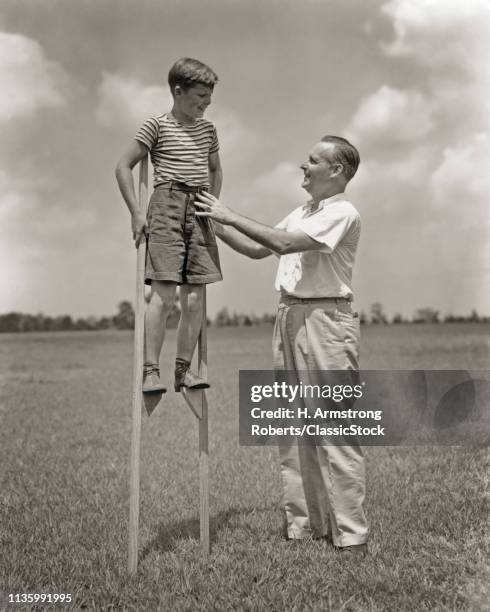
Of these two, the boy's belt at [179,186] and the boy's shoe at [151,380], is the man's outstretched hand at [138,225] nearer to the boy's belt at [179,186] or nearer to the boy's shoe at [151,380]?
the boy's belt at [179,186]

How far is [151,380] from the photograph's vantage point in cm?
477

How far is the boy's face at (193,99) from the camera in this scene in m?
4.61

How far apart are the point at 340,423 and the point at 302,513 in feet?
2.88

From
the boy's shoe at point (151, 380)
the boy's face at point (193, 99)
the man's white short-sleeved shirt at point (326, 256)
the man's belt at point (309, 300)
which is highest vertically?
the boy's face at point (193, 99)

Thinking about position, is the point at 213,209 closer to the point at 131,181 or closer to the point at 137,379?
the point at 131,181

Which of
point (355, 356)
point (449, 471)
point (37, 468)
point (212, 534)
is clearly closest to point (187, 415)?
point (37, 468)

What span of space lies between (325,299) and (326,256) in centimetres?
31

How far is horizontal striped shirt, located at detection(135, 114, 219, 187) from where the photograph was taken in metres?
4.73

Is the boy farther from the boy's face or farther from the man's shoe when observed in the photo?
the man's shoe

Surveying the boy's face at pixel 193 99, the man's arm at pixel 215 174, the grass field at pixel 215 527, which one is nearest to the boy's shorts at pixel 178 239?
the man's arm at pixel 215 174

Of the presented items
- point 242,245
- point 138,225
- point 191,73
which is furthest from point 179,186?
point 242,245

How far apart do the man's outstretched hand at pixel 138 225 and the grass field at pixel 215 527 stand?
222 centimetres


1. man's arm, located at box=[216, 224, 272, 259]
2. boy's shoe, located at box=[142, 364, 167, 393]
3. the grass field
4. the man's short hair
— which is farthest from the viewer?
man's arm, located at box=[216, 224, 272, 259]

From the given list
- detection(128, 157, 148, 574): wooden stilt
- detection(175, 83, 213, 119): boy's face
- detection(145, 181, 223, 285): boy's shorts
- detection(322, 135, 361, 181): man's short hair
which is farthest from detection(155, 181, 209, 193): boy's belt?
detection(322, 135, 361, 181): man's short hair
